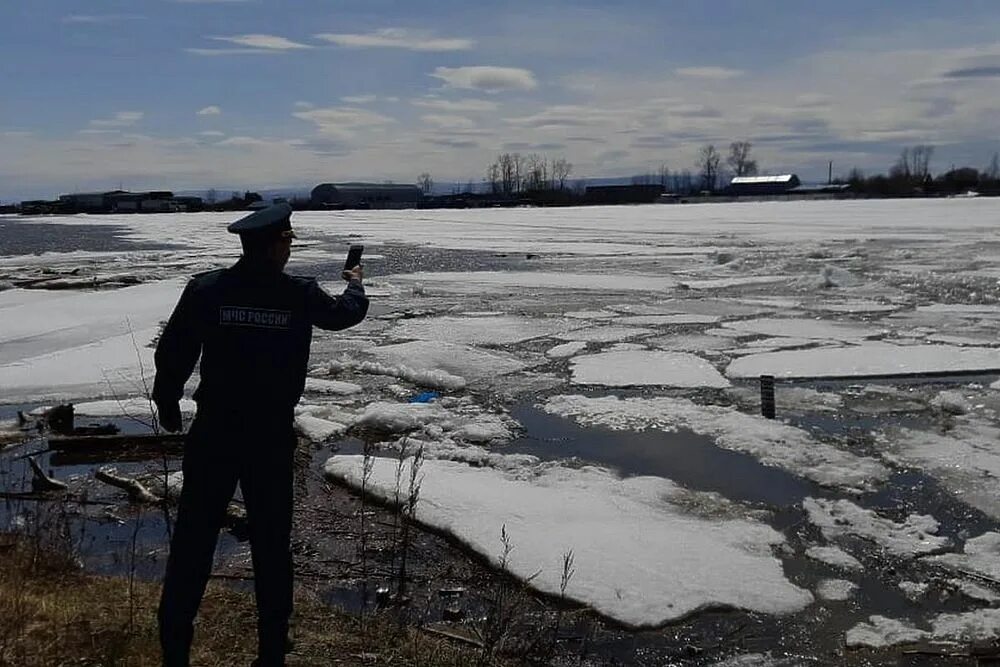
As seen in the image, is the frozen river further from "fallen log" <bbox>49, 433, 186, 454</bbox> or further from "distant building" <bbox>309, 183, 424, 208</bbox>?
"distant building" <bbox>309, 183, 424, 208</bbox>

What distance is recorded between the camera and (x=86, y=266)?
2516 cm

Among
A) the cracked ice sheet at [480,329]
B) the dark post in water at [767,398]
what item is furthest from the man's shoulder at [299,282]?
the cracked ice sheet at [480,329]

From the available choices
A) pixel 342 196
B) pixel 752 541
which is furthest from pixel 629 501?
pixel 342 196

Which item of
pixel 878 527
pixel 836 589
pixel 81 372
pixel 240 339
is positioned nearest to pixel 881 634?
pixel 836 589

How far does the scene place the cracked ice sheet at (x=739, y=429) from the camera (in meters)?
6.77

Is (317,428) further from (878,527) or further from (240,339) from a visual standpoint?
(240,339)

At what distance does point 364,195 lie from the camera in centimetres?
11075

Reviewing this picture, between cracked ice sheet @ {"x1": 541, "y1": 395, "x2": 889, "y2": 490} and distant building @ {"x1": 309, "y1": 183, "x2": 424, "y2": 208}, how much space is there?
321 ft

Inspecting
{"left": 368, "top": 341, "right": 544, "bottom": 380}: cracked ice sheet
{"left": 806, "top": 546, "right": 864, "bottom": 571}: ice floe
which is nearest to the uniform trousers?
{"left": 806, "top": 546, "right": 864, "bottom": 571}: ice floe

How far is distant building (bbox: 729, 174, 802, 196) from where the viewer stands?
105 m

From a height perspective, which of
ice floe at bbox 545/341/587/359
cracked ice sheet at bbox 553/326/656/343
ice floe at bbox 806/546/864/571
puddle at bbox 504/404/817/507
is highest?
cracked ice sheet at bbox 553/326/656/343

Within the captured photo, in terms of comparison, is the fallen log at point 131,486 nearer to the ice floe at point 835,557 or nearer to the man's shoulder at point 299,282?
the man's shoulder at point 299,282

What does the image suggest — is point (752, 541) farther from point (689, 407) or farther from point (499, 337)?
point (499, 337)

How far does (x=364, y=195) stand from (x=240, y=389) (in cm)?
10962
